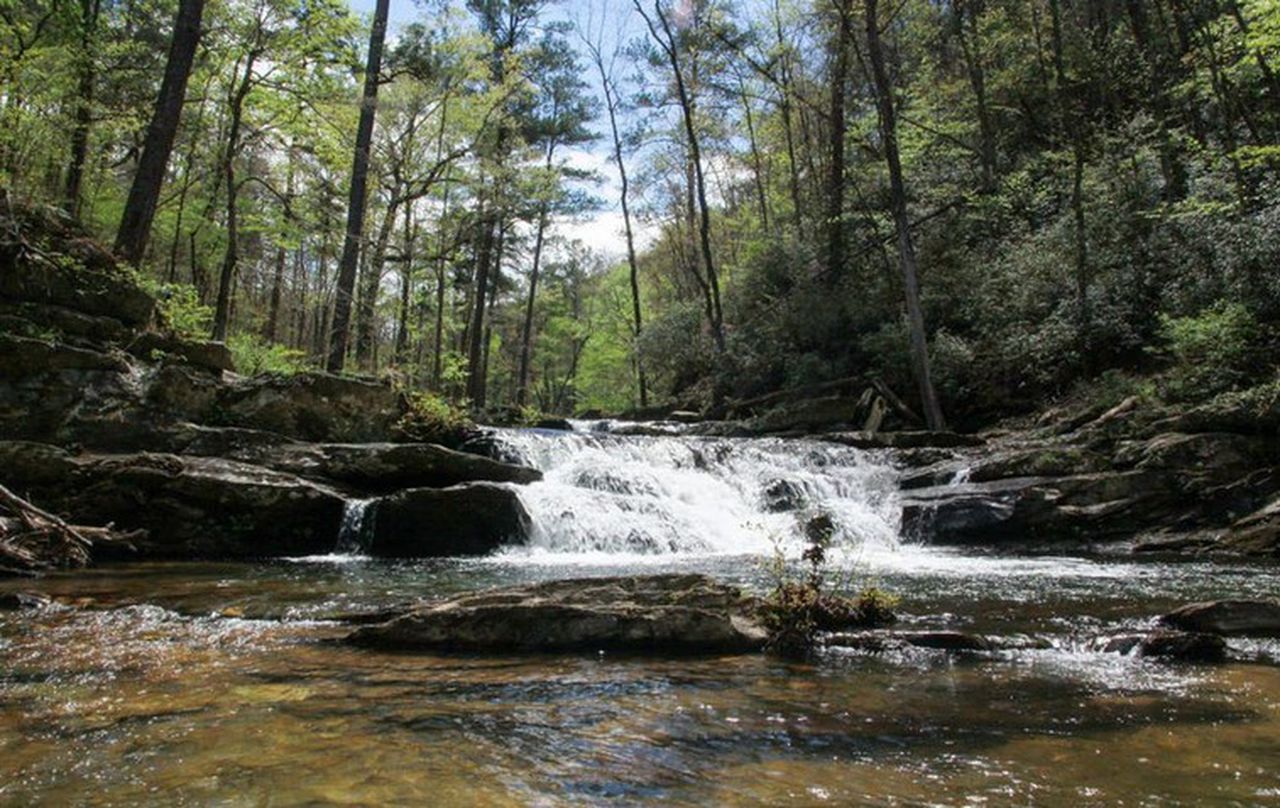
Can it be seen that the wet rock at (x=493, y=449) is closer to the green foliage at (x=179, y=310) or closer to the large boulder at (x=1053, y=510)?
the green foliage at (x=179, y=310)

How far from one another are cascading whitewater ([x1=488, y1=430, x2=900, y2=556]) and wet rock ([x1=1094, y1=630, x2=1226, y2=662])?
5698mm

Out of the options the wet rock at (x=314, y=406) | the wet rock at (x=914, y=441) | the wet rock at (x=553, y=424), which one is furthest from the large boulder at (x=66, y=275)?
the wet rock at (x=914, y=441)

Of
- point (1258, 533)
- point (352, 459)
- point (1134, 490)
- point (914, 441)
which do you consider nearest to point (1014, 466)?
point (1134, 490)

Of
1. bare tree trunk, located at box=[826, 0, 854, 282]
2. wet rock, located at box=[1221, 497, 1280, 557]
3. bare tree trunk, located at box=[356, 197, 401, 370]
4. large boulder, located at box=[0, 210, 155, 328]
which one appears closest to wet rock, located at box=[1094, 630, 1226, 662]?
wet rock, located at box=[1221, 497, 1280, 557]

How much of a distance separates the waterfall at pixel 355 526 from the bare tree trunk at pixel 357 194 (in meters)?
6.27

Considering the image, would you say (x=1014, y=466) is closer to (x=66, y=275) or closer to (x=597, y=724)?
(x=597, y=724)

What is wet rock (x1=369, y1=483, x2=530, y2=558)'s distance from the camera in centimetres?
1062

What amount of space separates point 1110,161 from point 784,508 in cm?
1335

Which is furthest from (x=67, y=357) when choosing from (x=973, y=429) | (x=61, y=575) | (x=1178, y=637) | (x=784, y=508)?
(x=973, y=429)

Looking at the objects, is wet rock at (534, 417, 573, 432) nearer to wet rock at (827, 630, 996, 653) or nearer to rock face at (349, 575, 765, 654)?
rock face at (349, 575, 765, 654)

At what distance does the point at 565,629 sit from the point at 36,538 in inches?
268

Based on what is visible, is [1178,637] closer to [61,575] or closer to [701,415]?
[61,575]

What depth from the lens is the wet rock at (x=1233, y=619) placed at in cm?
505

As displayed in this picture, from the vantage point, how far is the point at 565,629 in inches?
193
